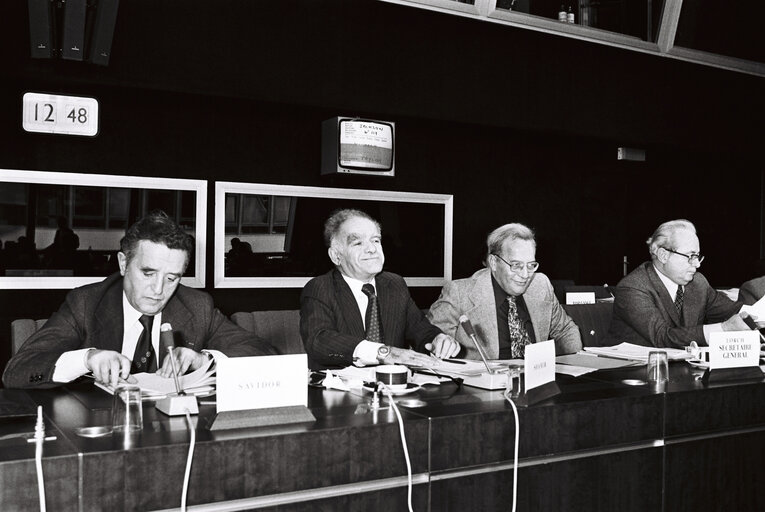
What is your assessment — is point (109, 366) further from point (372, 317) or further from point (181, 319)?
point (372, 317)

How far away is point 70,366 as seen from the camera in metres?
2.21

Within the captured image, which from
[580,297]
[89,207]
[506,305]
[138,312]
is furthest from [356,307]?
[580,297]

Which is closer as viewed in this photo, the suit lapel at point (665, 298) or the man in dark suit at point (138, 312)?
the man in dark suit at point (138, 312)

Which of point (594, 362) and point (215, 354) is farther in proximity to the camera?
point (594, 362)

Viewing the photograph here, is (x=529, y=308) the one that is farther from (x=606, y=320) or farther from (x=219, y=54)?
(x=219, y=54)

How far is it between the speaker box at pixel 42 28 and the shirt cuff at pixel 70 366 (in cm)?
185

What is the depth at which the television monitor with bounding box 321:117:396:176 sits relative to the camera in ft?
14.5

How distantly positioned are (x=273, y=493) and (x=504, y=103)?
3.66 m

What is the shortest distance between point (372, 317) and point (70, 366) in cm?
126

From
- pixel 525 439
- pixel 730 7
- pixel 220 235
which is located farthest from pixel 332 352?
pixel 730 7

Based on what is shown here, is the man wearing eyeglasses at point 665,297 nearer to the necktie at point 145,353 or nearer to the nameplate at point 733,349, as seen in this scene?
the nameplate at point 733,349

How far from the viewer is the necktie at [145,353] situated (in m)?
2.53

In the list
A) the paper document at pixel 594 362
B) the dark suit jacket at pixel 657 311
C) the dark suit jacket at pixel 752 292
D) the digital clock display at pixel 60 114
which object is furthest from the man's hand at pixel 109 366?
the dark suit jacket at pixel 752 292

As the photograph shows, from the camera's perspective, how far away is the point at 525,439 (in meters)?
2.04
